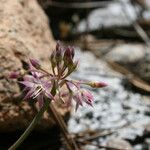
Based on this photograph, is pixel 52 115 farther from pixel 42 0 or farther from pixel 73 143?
pixel 42 0

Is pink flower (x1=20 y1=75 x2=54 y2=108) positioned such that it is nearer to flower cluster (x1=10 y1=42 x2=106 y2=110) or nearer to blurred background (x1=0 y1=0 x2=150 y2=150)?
flower cluster (x1=10 y1=42 x2=106 y2=110)

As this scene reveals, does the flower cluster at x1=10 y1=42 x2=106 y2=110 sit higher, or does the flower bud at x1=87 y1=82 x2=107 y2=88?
the flower cluster at x1=10 y1=42 x2=106 y2=110

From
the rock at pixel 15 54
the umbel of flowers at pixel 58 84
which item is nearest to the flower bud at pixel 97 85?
the umbel of flowers at pixel 58 84

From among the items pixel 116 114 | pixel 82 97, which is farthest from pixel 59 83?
pixel 116 114

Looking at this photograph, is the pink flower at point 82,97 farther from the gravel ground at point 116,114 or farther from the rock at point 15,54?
the gravel ground at point 116,114

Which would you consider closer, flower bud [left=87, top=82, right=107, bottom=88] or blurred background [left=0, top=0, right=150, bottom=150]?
flower bud [left=87, top=82, right=107, bottom=88]

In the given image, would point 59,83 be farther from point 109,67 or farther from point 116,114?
point 109,67

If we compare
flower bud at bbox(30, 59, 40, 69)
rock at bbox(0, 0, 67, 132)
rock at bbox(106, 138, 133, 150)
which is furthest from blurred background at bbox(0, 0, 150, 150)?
flower bud at bbox(30, 59, 40, 69)
